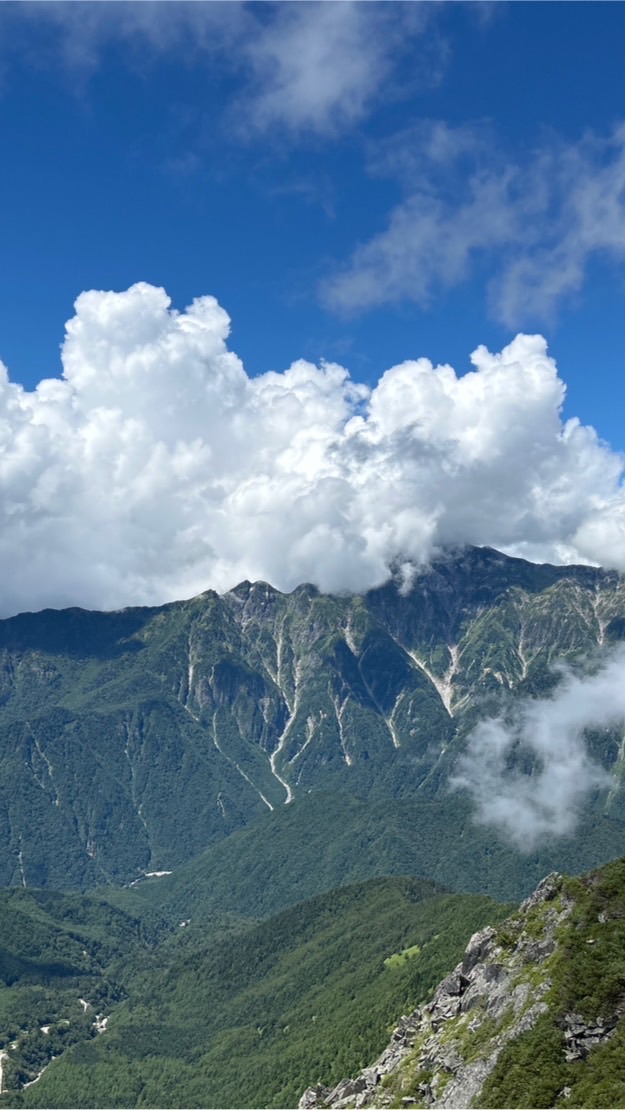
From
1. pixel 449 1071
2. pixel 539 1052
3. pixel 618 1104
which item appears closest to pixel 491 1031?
pixel 449 1071

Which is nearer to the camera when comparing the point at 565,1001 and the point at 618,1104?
the point at 618,1104

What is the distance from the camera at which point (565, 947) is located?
602 ft

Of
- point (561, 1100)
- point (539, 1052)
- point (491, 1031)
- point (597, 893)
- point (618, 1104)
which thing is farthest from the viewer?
point (597, 893)

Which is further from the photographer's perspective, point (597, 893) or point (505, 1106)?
point (597, 893)

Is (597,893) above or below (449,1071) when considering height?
above

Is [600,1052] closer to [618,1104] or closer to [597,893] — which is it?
[618,1104]

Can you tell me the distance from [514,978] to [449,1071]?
20.5 m

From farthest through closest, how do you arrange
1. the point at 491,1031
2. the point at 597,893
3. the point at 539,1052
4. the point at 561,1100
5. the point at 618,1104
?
1. the point at 597,893
2. the point at 491,1031
3. the point at 539,1052
4. the point at 561,1100
5. the point at 618,1104

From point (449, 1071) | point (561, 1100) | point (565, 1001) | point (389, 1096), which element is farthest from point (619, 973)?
point (389, 1096)

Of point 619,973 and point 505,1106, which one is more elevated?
point 619,973

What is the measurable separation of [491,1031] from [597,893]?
3304cm

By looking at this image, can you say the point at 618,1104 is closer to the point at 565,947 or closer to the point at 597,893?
the point at 565,947

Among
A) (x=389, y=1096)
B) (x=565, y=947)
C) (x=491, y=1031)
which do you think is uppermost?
(x=565, y=947)

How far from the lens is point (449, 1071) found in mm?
184750
